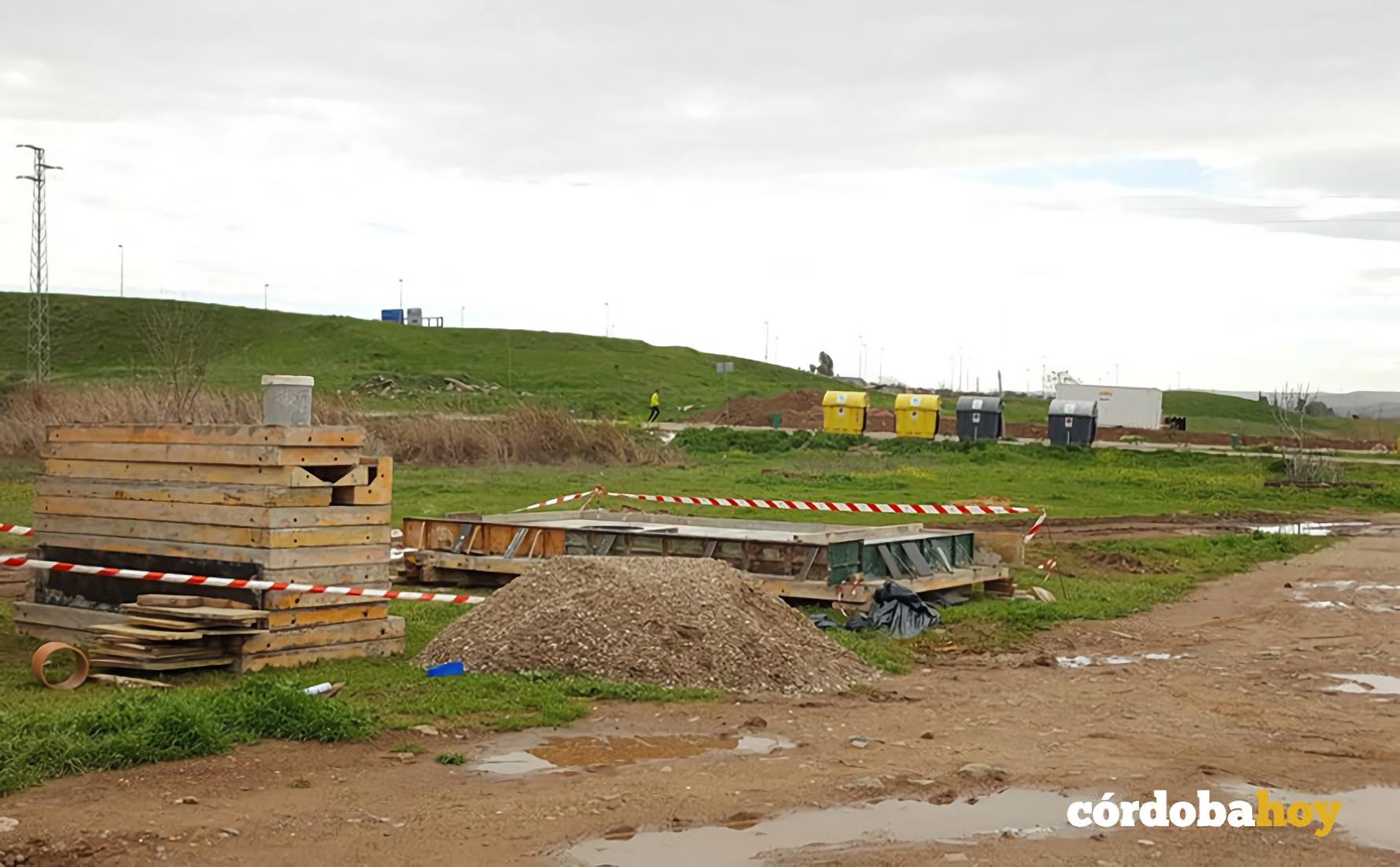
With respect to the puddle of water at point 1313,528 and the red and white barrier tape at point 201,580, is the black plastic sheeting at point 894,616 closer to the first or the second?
the red and white barrier tape at point 201,580

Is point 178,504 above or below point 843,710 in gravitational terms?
above

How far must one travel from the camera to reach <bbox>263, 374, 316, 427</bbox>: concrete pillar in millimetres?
12500

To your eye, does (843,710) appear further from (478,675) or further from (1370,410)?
(1370,410)

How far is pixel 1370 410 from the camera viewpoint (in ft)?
324

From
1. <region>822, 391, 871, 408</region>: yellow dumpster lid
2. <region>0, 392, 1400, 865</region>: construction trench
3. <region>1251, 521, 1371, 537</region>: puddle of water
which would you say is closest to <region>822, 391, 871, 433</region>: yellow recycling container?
<region>822, 391, 871, 408</region>: yellow dumpster lid

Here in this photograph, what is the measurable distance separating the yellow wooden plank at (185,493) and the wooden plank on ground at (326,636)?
103 centimetres

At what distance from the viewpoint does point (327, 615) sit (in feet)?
39.2

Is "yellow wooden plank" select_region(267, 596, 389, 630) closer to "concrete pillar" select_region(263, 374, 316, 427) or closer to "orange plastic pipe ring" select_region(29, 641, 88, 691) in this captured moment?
"orange plastic pipe ring" select_region(29, 641, 88, 691)

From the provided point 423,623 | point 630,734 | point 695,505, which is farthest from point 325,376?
point 630,734

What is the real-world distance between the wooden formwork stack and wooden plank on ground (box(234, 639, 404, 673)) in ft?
0.04

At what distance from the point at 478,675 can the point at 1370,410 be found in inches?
3928

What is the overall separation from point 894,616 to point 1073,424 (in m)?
36.0

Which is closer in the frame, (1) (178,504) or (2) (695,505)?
(1) (178,504)

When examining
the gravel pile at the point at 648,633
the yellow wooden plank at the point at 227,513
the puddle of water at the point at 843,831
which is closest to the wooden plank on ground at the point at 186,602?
the yellow wooden plank at the point at 227,513
